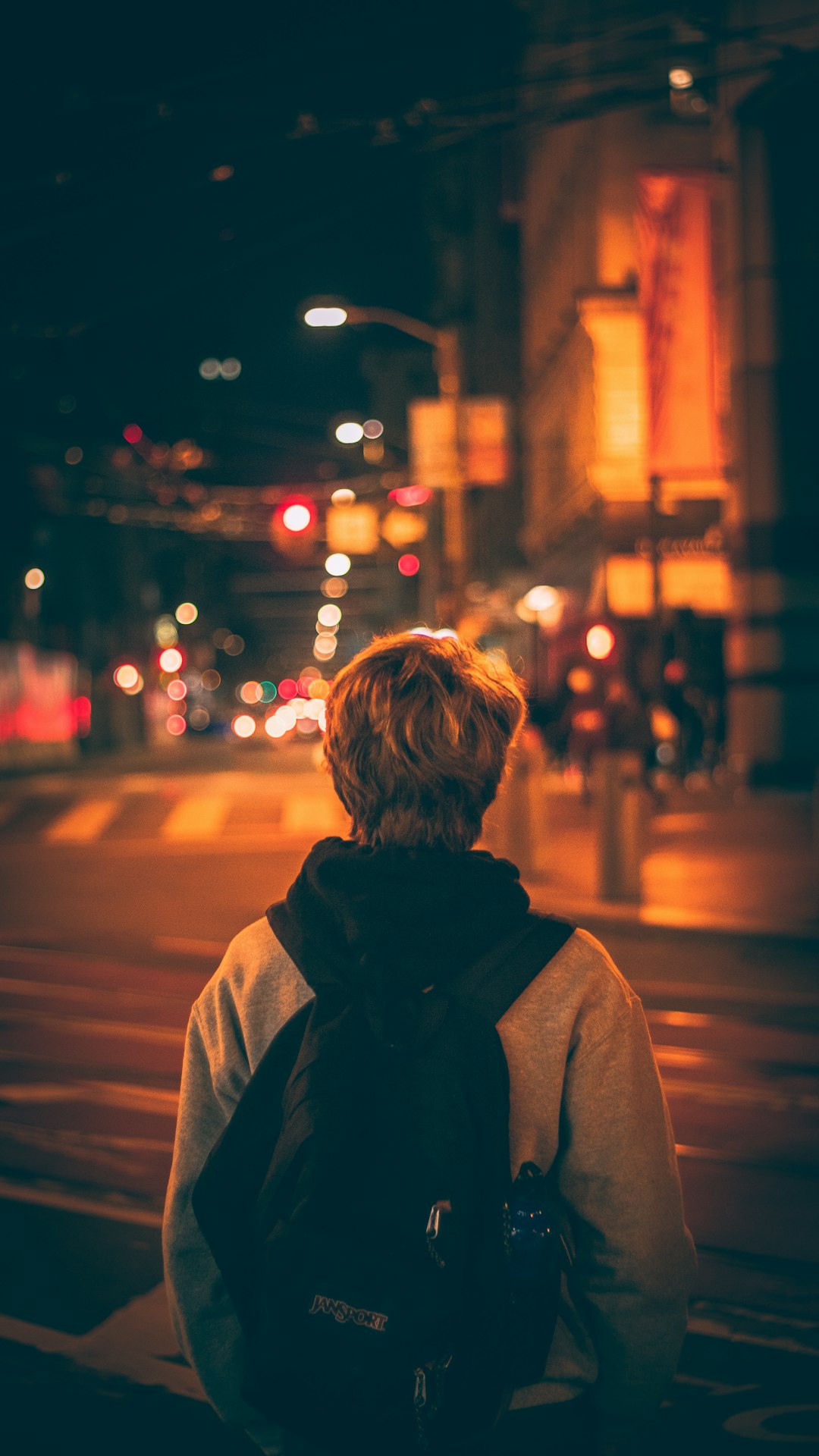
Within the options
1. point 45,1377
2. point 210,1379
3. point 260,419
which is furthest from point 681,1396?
point 260,419

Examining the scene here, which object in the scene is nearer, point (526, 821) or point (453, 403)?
point (526, 821)

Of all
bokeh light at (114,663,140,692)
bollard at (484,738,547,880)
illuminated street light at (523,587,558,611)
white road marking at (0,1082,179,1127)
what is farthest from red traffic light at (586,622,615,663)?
bokeh light at (114,663,140,692)

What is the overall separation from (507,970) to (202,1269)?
2.24 ft

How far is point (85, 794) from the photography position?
86.7ft

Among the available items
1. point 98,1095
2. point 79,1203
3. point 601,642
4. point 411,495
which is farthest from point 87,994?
point 411,495

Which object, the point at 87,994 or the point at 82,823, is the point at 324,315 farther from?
the point at 87,994

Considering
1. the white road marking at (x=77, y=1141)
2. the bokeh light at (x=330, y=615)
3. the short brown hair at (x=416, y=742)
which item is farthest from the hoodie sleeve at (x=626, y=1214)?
the bokeh light at (x=330, y=615)

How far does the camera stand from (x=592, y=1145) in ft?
5.94

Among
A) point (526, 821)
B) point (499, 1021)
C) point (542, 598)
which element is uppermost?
point (542, 598)

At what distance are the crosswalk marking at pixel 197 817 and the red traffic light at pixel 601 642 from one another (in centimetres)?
683

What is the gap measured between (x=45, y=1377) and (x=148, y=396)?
37036 mm

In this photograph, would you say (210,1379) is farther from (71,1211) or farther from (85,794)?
(85,794)

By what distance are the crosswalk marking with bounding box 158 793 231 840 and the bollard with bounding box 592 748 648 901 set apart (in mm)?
8202

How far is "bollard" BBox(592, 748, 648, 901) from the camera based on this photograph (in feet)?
36.1
